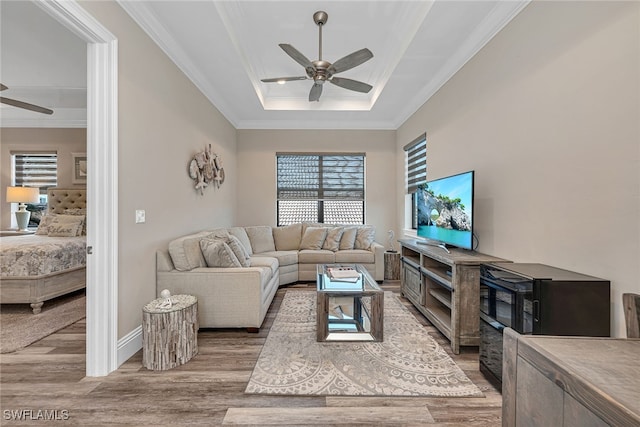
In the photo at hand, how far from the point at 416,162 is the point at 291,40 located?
8.90ft

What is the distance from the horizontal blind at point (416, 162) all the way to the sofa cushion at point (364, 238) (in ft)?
3.44

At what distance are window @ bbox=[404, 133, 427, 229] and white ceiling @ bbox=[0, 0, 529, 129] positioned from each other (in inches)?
23.5

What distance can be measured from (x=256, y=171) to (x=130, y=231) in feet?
11.4

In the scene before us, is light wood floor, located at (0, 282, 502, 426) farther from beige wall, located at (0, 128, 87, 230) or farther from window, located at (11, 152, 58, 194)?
window, located at (11, 152, 58, 194)

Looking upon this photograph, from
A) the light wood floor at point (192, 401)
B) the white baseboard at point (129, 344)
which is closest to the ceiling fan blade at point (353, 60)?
the light wood floor at point (192, 401)

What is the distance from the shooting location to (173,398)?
1.77 meters

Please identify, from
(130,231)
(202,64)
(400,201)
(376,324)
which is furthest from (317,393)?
(400,201)

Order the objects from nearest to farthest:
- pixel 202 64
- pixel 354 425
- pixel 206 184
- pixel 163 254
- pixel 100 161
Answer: pixel 354 425, pixel 100 161, pixel 163 254, pixel 202 64, pixel 206 184

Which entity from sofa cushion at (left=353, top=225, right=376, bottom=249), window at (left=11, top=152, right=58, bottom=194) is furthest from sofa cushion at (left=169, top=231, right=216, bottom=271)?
window at (left=11, top=152, right=58, bottom=194)

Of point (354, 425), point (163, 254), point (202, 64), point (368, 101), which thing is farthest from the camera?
point (368, 101)

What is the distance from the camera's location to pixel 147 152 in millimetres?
2516

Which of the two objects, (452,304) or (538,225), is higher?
(538,225)

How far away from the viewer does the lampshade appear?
15.8 feet

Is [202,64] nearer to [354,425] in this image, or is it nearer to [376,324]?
[376,324]
